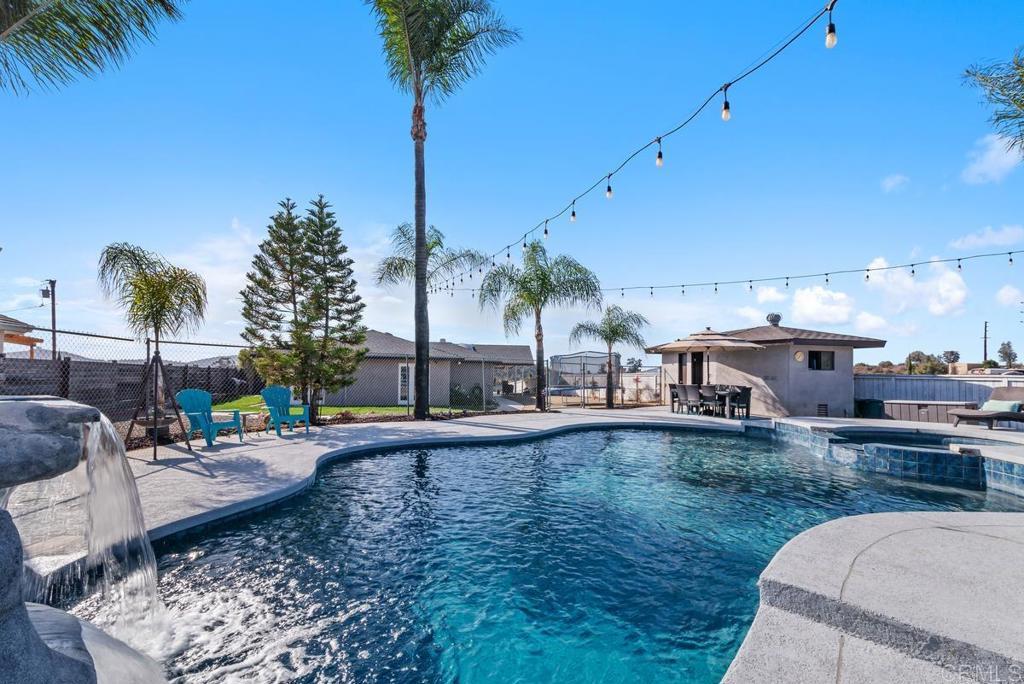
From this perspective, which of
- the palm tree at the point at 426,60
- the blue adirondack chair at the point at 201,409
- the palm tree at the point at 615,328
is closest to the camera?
the blue adirondack chair at the point at 201,409

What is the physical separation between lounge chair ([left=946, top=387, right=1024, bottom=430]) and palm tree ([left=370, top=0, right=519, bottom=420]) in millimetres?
13327

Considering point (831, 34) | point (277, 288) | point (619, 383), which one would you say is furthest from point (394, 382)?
point (831, 34)

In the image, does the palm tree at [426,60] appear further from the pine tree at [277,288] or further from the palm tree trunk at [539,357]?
the palm tree trunk at [539,357]

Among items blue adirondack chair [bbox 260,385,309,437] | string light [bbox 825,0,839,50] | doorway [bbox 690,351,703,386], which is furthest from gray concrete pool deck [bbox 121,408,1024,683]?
doorway [bbox 690,351,703,386]

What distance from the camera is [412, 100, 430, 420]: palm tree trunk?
12523 mm

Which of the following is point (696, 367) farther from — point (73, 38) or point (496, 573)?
point (73, 38)

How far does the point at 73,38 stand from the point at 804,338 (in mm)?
17728

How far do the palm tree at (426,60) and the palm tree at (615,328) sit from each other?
314 inches

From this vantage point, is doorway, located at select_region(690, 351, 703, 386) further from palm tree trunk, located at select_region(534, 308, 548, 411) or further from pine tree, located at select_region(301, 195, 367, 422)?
pine tree, located at select_region(301, 195, 367, 422)

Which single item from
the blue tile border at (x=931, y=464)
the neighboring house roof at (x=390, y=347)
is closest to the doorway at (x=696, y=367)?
the blue tile border at (x=931, y=464)

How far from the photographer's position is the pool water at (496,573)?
2822 millimetres

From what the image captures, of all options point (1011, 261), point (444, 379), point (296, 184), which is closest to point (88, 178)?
point (296, 184)

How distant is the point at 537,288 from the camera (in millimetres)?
15906

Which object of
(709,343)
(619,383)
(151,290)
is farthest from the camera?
(619,383)
